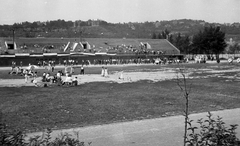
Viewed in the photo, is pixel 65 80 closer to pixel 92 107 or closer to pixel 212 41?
pixel 92 107

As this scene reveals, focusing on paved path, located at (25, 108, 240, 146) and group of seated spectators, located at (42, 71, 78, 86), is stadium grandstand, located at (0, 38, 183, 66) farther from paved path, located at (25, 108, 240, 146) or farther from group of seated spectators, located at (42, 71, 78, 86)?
paved path, located at (25, 108, 240, 146)

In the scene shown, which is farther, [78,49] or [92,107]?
[78,49]

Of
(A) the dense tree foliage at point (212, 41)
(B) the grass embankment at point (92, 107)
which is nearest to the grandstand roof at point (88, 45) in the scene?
(A) the dense tree foliage at point (212, 41)

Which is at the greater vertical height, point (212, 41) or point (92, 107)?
point (212, 41)

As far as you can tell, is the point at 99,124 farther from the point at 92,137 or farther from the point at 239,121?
the point at 239,121

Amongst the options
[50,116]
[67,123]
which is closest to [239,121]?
[67,123]

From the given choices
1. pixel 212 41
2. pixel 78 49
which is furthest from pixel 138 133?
pixel 212 41

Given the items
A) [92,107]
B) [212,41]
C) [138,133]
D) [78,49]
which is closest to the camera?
[138,133]

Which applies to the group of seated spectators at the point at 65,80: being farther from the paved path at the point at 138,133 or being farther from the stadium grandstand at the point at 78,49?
the stadium grandstand at the point at 78,49
